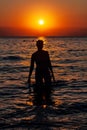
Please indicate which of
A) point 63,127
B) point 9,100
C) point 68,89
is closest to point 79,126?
point 63,127

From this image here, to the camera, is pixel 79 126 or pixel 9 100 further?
pixel 9 100

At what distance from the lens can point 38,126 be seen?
8477mm

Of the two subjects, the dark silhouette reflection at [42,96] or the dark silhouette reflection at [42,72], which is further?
the dark silhouette reflection at [42,72]

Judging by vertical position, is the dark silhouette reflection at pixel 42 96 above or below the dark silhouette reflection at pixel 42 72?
below

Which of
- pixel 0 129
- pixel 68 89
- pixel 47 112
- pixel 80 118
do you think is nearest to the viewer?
pixel 0 129

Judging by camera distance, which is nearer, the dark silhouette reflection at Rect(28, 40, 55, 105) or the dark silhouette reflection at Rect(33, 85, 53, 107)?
the dark silhouette reflection at Rect(33, 85, 53, 107)

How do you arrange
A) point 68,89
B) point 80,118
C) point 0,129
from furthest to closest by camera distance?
point 68,89 < point 80,118 < point 0,129

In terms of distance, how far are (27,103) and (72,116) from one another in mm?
2325

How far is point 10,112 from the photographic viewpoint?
9.95 metres

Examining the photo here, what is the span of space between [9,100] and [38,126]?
140 inches

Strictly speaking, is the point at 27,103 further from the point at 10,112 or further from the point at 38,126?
the point at 38,126

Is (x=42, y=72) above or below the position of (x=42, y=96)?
above

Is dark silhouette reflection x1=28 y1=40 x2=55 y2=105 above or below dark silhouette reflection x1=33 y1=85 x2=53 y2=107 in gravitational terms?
above

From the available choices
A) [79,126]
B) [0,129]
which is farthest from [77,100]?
[0,129]
